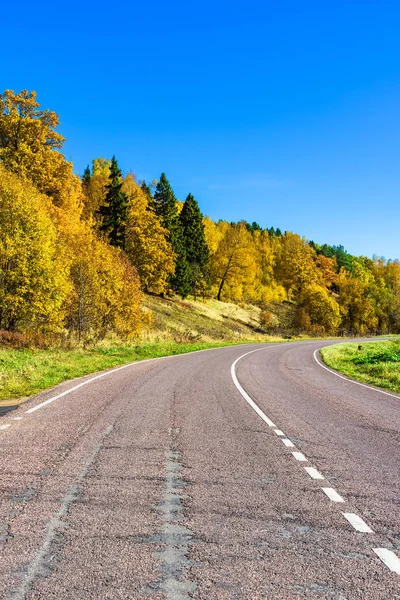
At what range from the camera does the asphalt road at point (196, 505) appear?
8.94 feet

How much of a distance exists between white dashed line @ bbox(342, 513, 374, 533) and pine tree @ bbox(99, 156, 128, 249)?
47.0 m

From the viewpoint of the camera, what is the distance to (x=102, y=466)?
4.98m

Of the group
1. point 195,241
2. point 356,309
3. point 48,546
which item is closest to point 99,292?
point 48,546

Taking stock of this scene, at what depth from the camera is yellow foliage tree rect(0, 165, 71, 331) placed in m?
20.1

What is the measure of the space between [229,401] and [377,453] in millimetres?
4555

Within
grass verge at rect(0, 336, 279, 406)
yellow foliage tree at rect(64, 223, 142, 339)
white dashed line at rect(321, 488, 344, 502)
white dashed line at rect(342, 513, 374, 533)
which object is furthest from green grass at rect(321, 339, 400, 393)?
yellow foliage tree at rect(64, 223, 142, 339)

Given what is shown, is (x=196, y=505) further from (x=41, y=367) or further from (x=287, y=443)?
(x=41, y=367)

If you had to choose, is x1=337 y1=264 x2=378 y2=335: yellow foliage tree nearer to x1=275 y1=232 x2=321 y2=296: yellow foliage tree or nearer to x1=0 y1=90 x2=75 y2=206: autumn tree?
x1=275 y1=232 x2=321 y2=296: yellow foliage tree

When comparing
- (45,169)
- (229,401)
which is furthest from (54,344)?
(45,169)

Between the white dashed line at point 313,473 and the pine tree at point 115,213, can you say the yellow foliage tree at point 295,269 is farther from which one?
the white dashed line at point 313,473

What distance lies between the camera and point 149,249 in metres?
45.7

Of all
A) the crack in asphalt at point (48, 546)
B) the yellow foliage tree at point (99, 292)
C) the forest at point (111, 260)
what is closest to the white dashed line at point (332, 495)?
the crack in asphalt at point (48, 546)

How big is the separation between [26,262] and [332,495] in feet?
62.9

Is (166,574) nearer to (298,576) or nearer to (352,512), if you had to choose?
(298,576)
